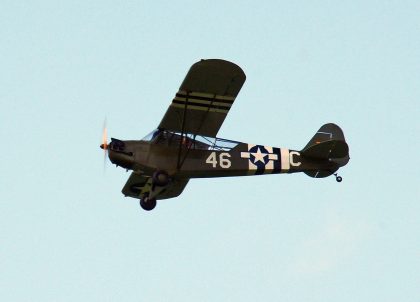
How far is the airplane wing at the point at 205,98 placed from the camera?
53.6 feet

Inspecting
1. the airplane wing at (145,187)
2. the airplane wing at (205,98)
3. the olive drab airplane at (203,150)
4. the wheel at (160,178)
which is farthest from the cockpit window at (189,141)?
the airplane wing at (145,187)

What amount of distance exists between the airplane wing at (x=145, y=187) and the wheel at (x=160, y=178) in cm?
202

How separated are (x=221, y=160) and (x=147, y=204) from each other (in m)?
1.94

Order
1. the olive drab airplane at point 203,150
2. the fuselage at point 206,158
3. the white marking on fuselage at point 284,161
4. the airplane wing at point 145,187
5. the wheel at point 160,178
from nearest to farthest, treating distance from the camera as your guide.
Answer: the olive drab airplane at point 203,150 → the wheel at point 160,178 → the fuselage at point 206,158 → the white marking on fuselage at point 284,161 → the airplane wing at point 145,187

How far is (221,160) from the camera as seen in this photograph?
1820cm

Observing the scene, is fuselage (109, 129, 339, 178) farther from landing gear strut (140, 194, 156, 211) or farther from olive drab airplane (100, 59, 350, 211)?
landing gear strut (140, 194, 156, 211)

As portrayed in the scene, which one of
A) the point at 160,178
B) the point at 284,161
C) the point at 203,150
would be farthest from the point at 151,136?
the point at 284,161

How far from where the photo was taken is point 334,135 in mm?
20734

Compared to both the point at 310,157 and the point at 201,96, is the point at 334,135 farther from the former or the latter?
the point at 201,96

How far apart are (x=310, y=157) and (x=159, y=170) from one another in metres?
3.53

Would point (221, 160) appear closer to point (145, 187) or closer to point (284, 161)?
point (284, 161)

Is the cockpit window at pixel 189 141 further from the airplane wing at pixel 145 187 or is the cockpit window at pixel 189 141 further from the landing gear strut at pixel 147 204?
the airplane wing at pixel 145 187

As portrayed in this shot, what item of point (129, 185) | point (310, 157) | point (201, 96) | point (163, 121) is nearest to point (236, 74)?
point (201, 96)

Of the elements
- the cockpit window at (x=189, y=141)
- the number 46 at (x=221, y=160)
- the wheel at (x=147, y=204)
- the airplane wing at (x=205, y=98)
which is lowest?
the wheel at (x=147, y=204)
